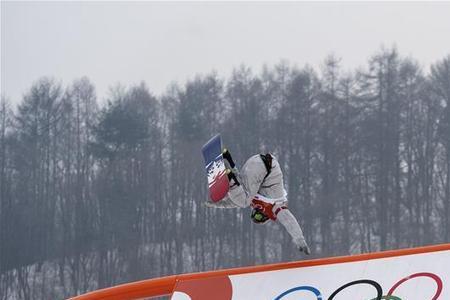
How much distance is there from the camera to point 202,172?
3869cm

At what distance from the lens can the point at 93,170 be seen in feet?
136

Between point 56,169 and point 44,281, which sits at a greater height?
point 56,169

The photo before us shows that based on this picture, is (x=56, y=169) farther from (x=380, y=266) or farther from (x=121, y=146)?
(x=380, y=266)

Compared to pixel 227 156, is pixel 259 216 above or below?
below

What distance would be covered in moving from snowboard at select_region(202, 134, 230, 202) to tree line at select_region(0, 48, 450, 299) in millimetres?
31955

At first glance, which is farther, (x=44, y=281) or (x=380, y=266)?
(x=44, y=281)

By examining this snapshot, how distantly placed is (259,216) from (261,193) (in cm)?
13

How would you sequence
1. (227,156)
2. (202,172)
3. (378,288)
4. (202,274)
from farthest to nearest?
(202,172) → (202,274) → (227,156) → (378,288)

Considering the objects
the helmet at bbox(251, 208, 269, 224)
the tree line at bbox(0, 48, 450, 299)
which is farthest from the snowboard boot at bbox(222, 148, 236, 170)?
the tree line at bbox(0, 48, 450, 299)

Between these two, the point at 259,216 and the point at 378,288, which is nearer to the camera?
the point at 378,288

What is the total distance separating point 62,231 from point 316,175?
11752 mm

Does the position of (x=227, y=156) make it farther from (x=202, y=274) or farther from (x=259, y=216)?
(x=202, y=274)

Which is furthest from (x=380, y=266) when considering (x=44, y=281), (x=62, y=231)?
(x=62, y=231)

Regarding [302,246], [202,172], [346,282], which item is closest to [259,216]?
[302,246]
